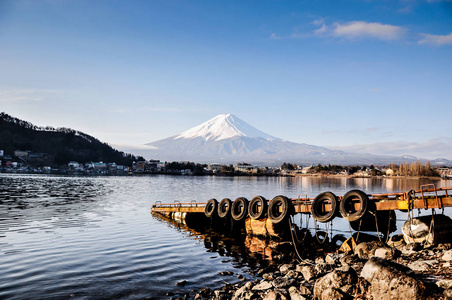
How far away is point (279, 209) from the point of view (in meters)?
21.2

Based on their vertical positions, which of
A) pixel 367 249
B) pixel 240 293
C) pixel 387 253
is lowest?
pixel 240 293

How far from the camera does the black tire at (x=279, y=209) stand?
2045cm

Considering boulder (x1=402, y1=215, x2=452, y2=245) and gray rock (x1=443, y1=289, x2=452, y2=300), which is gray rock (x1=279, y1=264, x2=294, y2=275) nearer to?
boulder (x1=402, y1=215, x2=452, y2=245)

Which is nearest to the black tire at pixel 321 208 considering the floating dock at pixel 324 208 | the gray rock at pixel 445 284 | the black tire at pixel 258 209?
the floating dock at pixel 324 208

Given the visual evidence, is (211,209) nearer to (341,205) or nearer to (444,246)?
(341,205)

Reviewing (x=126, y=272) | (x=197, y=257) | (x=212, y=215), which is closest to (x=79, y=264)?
(x=126, y=272)

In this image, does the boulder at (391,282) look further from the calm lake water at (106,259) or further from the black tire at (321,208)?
the black tire at (321,208)

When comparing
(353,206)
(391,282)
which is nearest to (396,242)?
(353,206)

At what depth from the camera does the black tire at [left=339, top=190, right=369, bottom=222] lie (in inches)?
649

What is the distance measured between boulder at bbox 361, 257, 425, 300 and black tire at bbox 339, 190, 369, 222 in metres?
7.44

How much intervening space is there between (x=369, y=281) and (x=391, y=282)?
863 millimetres

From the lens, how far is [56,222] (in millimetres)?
26594

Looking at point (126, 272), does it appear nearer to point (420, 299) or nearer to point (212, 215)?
point (420, 299)

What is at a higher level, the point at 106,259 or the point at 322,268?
the point at 322,268
